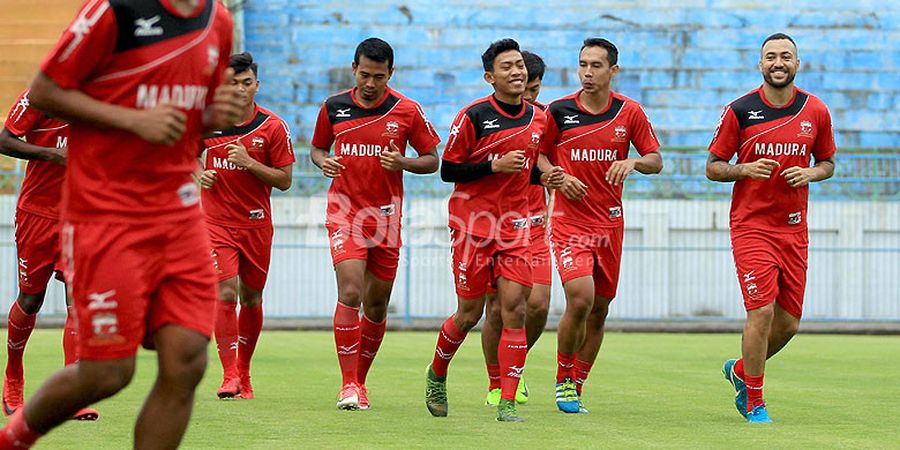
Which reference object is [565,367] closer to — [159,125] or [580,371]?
[580,371]

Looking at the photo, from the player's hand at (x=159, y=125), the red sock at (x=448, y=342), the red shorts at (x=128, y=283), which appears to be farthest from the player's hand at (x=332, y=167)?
the player's hand at (x=159, y=125)

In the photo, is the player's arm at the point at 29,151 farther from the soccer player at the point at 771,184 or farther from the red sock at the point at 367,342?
the soccer player at the point at 771,184

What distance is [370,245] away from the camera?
10.1 metres

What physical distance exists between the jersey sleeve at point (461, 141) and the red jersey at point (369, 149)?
0.84 metres

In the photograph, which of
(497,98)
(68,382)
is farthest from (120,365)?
(497,98)

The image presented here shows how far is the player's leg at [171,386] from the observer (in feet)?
16.8

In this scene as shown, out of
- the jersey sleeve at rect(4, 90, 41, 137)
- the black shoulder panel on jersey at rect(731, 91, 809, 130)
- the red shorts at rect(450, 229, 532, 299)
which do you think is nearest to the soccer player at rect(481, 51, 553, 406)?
the red shorts at rect(450, 229, 532, 299)

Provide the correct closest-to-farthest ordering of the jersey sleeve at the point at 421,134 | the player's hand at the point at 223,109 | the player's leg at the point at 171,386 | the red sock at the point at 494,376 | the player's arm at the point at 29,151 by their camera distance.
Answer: the player's leg at the point at 171,386 < the player's hand at the point at 223,109 < the player's arm at the point at 29,151 < the red sock at the point at 494,376 < the jersey sleeve at the point at 421,134

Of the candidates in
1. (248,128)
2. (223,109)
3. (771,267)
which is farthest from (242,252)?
(223,109)

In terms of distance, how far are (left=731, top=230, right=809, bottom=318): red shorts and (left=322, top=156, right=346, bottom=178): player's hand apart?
9.02ft

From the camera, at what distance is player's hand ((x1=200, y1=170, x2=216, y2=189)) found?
1048 centimetres

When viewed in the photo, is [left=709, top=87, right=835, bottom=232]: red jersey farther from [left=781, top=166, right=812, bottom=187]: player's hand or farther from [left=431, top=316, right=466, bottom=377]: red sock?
[left=431, top=316, right=466, bottom=377]: red sock

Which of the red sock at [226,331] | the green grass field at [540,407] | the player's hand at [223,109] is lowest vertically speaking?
the green grass field at [540,407]

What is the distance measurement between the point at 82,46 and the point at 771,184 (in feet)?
18.3
